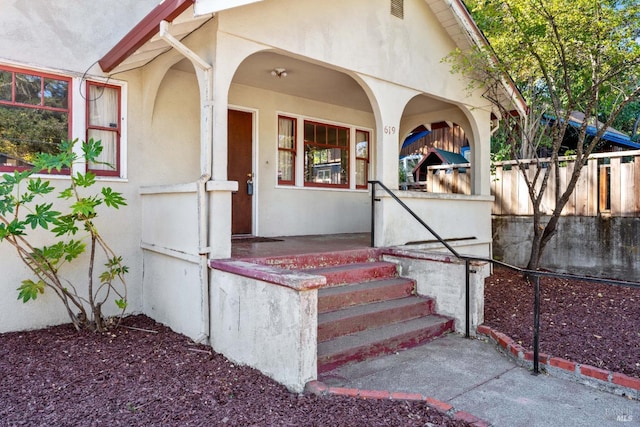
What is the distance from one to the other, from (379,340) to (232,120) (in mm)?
4733

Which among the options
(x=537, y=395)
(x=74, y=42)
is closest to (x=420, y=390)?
(x=537, y=395)

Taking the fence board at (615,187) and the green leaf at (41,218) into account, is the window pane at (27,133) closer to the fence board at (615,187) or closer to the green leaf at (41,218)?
the green leaf at (41,218)

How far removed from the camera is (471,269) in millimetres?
5133

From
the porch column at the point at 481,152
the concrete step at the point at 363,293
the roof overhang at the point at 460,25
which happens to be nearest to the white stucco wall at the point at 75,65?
the concrete step at the point at 363,293

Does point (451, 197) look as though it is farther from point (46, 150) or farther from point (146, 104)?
point (46, 150)

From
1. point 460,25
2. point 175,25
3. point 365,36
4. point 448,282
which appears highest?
point 460,25

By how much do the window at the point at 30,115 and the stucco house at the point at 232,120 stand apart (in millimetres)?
65

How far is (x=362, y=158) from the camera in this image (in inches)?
383

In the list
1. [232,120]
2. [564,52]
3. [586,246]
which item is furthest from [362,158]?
[586,246]

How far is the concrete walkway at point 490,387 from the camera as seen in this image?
3250 millimetres

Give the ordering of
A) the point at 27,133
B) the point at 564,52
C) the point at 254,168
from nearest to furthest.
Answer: the point at 27,133 → the point at 564,52 → the point at 254,168

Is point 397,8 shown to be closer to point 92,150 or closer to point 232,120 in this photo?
point 232,120

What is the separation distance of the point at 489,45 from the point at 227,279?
5.76 meters

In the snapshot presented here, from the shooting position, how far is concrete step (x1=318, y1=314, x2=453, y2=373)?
4.05 metres
